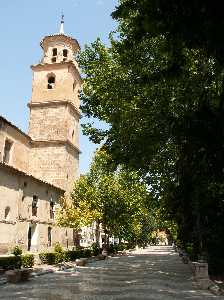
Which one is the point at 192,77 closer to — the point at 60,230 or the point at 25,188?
the point at 25,188

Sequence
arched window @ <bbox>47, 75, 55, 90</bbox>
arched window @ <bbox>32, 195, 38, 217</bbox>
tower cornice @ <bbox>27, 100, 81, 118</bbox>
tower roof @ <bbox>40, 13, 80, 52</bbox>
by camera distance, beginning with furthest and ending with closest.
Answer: arched window @ <bbox>47, 75, 55, 90</bbox>, tower roof @ <bbox>40, 13, 80, 52</bbox>, tower cornice @ <bbox>27, 100, 81, 118</bbox>, arched window @ <bbox>32, 195, 38, 217</bbox>

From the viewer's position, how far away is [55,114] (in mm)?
46375

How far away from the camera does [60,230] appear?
43125 mm

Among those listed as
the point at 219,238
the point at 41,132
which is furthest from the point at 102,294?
the point at 41,132

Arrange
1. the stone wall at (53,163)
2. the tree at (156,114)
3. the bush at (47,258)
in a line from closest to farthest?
the tree at (156,114) → the bush at (47,258) → the stone wall at (53,163)

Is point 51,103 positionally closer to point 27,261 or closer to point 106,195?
point 106,195

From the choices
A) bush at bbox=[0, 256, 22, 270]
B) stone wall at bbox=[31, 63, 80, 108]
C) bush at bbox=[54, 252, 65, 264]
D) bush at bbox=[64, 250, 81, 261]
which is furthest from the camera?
stone wall at bbox=[31, 63, 80, 108]

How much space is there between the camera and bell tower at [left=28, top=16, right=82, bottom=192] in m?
44.9

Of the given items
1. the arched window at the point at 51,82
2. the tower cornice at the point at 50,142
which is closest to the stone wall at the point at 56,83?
the arched window at the point at 51,82

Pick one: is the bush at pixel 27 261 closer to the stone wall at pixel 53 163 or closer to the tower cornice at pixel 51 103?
the stone wall at pixel 53 163

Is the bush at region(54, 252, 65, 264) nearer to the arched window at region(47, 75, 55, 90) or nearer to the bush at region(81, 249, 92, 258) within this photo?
the bush at region(81, 249, 92, 258)

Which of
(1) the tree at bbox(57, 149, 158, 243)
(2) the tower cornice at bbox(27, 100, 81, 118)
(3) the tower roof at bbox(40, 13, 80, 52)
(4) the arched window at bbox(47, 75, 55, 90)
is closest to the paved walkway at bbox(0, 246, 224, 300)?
(1) the tree at bbox(57, 149, 158, 243)

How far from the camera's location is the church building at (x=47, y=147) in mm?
37438

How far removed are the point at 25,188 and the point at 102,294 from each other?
2356 cm
